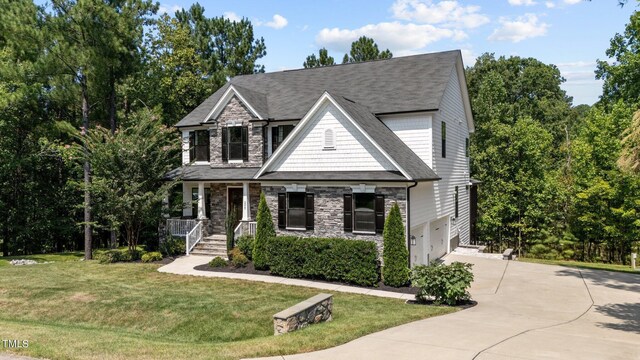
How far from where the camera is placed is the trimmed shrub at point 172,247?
72.3 ft

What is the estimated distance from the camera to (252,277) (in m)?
17.7

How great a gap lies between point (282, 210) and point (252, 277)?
3.19 meters

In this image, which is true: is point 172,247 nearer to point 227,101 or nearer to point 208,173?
point 208,173

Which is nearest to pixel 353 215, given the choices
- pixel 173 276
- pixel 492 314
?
pixel 492 314

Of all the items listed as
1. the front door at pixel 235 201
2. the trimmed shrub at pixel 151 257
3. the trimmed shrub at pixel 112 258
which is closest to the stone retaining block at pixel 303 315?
the trimmed shrub at pixel 151 257

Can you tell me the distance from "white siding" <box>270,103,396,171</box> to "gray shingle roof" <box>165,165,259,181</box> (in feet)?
10.1

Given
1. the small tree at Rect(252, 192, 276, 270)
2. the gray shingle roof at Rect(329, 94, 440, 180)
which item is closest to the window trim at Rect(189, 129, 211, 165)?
the small tree at Rect(252, 192, 276, 270)

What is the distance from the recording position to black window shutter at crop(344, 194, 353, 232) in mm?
17641

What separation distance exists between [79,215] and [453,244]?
88.7 ft

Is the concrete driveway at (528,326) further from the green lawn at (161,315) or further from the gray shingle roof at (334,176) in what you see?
the gray shingle roof at (334,176)

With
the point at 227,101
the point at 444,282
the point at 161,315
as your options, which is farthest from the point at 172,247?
the point at 444,282

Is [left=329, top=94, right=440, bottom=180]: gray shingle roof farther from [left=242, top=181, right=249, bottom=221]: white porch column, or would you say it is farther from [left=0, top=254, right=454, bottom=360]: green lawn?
[left=242, top=181, right=249, bottom=221]: white porch column

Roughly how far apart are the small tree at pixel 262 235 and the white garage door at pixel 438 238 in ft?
25.0

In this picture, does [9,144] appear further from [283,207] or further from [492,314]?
[492,314]
